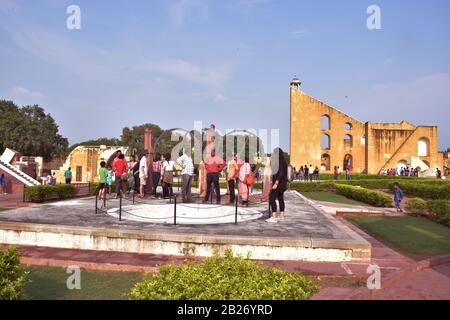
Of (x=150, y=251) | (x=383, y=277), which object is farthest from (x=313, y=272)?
(x=150, y=251)

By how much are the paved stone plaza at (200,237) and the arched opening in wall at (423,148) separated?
36.5 metres

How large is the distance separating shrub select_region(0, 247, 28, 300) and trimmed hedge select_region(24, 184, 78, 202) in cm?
1088

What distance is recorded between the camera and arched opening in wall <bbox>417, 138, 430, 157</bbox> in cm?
3906

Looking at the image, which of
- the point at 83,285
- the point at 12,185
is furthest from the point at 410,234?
the point at 12,185

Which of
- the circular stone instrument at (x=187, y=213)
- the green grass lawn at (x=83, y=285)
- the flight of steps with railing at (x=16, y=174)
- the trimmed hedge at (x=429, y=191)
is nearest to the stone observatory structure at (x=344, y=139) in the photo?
the trimmed hedge at (x=429, y=191)

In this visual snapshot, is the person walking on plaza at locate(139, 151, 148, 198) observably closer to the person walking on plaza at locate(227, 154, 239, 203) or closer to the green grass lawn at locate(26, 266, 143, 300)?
the person walking on plaza at locate(227, 154, 239, 203)

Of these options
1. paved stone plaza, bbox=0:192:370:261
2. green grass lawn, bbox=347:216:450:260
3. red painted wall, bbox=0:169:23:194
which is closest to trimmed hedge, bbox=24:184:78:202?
red painted wall, bbox=0:169:23:194

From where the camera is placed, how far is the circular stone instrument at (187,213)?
8047 millimetres

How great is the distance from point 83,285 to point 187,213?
4.92 m

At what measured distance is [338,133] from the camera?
39344 millimetres

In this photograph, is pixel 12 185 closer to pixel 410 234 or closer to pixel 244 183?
pixel 244 183

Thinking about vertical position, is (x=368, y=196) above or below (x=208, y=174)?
below

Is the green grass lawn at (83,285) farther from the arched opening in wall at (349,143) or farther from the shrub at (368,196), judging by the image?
the arched opening in wall at (349,143)

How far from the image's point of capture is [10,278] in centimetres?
332
